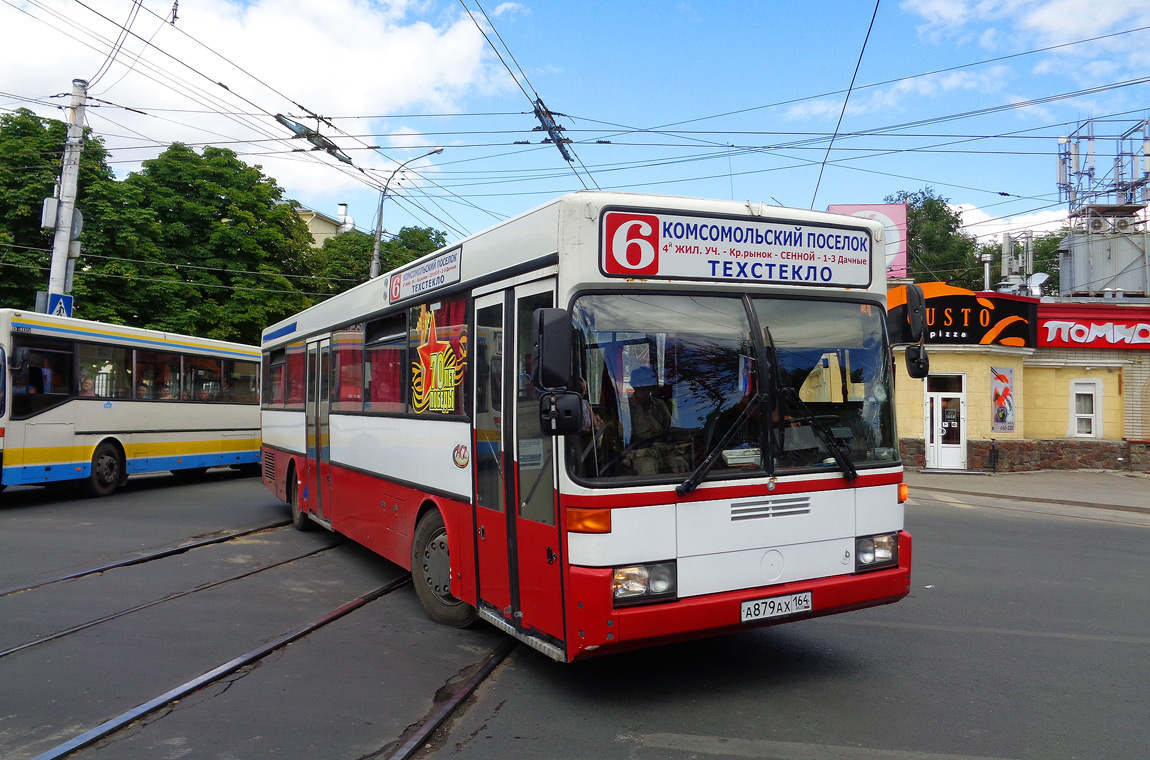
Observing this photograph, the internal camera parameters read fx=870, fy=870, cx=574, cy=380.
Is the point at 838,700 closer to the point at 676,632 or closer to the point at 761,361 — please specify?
the point at 676,632

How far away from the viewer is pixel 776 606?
5.02m

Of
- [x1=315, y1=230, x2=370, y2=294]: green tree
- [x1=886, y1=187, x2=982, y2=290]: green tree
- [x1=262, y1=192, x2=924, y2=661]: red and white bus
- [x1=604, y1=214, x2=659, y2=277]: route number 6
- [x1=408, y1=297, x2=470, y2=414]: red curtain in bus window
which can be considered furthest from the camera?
[x1=886, y1=187, x2=982, y2=290]: green tree

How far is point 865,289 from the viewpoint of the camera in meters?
5.66

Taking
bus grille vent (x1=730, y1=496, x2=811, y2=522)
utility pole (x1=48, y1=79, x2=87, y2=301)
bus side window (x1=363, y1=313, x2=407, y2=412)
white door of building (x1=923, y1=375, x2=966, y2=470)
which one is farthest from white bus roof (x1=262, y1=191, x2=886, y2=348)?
white door of building (x1=923, y1=375, x2=966, y2=470)

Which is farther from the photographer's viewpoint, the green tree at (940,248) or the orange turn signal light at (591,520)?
the green tree at (940,248)

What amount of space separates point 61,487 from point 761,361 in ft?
55.6

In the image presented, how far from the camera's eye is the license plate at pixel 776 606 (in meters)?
4.95

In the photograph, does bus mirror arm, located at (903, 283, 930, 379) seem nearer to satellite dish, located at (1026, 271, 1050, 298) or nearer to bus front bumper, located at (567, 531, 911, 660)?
bus front bumper, located at (567, 531, 911, 660)

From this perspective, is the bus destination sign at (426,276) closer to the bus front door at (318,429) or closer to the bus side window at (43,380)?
the bus front door at (318,429)

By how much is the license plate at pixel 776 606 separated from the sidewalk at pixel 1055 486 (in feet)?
49.8

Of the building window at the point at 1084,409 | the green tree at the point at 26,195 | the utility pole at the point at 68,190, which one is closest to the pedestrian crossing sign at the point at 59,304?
the utility pole at the point at 68,190

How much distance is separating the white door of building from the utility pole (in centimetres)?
2203

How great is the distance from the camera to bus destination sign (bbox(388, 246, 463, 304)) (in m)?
6.70

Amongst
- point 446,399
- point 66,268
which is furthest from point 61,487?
point 446,399
